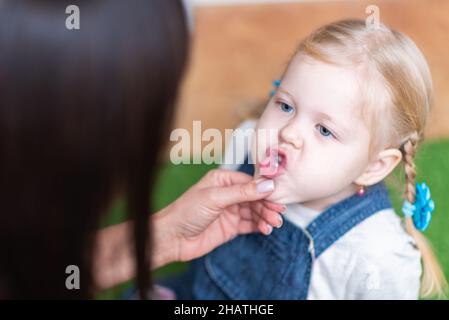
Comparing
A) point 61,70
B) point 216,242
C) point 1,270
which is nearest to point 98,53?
point 61,70

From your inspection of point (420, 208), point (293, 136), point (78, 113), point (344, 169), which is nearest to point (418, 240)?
point (420, 208)

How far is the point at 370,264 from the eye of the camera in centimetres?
98

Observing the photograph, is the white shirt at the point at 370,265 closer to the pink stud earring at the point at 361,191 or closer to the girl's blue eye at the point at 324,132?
the pink stud earring at the point at 361,191

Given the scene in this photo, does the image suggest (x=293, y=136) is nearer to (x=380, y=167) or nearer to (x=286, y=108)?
(x=286, y=108)

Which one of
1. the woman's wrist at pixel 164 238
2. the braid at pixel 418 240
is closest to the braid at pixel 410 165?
the braid at pixel 418 240

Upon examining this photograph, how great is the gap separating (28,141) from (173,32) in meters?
0.18

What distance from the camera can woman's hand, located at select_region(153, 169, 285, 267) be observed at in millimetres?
943

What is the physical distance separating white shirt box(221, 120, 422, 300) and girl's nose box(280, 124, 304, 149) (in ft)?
0.56

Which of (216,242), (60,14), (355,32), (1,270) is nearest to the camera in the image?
(60,14)

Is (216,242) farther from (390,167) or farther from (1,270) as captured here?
(1,270)

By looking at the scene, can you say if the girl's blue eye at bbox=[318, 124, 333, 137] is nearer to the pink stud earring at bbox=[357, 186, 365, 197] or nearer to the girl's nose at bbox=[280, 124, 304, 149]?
the girl's nose at bbox=[280, 124, 304, 149]

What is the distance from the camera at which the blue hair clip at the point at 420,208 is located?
38.8 inches

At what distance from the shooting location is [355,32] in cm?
91

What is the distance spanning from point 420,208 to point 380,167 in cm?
10
